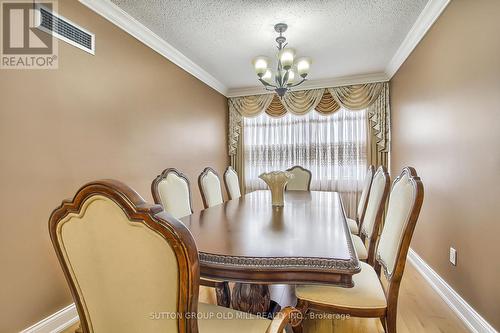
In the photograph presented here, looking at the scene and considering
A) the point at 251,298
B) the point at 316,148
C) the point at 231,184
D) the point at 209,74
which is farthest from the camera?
the point at 316,148

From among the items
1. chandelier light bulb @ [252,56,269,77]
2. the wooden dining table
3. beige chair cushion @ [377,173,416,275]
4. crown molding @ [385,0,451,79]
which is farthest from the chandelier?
beige chair cushion @ [377,173,416,275]

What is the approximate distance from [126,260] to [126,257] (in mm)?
10

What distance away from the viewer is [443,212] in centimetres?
215

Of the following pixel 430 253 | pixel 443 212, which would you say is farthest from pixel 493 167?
pixel 430 253

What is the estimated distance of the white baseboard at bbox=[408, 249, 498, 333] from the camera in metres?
1.59

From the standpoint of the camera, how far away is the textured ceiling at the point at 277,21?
220 centimetres

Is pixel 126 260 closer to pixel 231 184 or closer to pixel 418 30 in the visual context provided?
pixel 231 184

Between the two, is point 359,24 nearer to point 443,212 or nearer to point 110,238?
point 443,212

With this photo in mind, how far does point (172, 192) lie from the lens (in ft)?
6.72

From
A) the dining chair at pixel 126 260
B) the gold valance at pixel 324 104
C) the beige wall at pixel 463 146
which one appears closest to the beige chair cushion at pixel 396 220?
the beige wall at pixel 463 146

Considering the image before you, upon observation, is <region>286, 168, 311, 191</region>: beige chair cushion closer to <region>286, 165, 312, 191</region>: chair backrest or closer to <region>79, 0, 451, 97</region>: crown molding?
<region>286, 165, 312, 191</region>: chair backrest

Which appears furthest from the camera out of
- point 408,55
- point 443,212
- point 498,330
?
point 408,55

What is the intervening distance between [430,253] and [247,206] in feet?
5.89

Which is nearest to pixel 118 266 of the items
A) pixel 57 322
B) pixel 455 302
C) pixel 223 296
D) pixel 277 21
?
pixel 223 296
